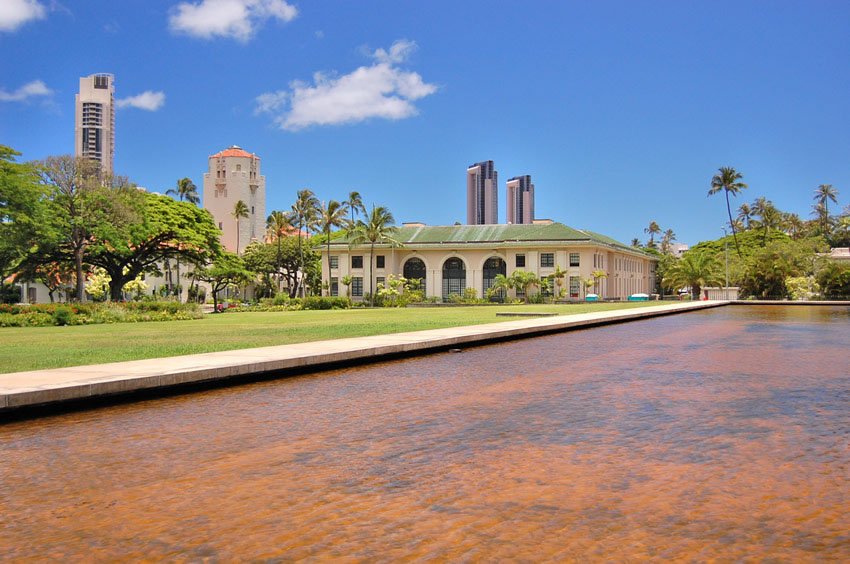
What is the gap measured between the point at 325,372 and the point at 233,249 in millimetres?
112368

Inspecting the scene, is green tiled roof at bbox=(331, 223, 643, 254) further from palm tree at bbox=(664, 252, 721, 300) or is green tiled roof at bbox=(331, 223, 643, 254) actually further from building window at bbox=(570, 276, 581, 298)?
palm tree at bbox=(664, 252, 721, 300)

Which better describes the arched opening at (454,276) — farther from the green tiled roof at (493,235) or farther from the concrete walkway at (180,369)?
the concrete walkway at (180,369)

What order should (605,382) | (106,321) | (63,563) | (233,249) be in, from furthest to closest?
(233,249) < (106,321) < (605,382) < (63,563)

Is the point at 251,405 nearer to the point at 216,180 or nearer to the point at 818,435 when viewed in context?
the point at 818,435

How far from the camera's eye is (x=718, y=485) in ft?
17.6

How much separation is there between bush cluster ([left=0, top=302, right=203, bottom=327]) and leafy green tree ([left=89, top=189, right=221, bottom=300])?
1123 cm

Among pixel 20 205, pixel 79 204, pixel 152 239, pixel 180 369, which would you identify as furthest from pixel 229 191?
pixel 180 369

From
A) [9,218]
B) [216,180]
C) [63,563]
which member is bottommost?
[63,563]

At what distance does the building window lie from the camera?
78.4 meters

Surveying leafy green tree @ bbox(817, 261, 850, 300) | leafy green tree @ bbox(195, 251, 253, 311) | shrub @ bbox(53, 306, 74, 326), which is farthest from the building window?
shrub @ bbox(53, 306, 74, 326)

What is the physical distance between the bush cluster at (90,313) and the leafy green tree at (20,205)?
8445 millimetres

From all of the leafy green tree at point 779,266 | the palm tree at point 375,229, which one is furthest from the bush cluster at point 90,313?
the leafy green tree at point 779,266

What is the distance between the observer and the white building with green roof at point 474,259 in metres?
79.4

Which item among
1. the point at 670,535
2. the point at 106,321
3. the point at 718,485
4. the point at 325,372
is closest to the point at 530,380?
the point at 325,372
